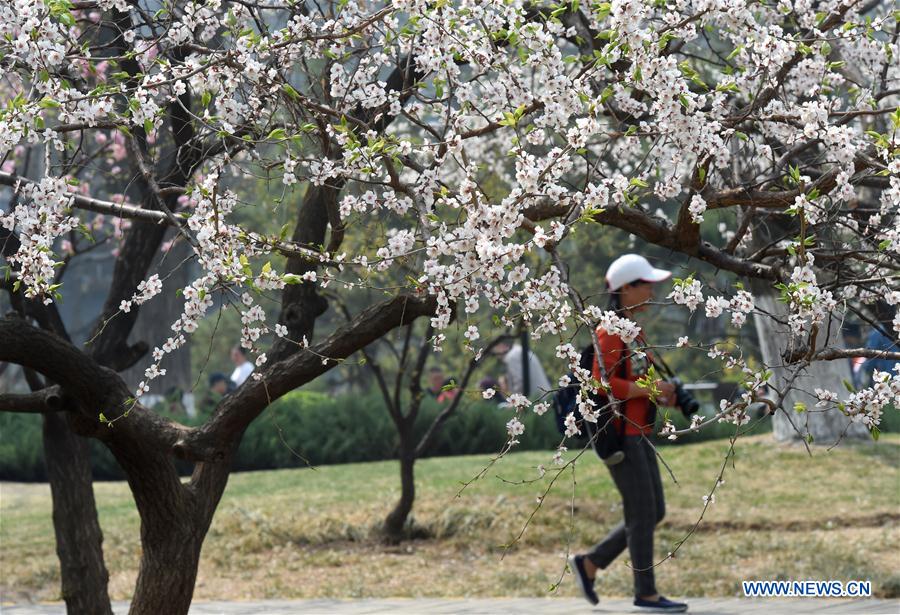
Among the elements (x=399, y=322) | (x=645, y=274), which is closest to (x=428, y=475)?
(x=645, y=274)

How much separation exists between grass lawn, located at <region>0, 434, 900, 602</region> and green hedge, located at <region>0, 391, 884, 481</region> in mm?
2191

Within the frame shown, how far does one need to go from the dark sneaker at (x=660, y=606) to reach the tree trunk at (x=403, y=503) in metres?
4.05

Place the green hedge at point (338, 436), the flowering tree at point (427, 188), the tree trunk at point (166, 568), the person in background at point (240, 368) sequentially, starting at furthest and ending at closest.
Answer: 1. the green hedge at point (338, 436)
2. the person in background at point (240, 368)
3. the tree trunk at point (166, 568)
4. the flowering tree at point (427, 188)

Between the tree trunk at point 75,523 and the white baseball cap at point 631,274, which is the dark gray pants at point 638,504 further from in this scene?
the tree trunk at point 75,523

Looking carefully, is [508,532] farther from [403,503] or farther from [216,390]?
[216,390]

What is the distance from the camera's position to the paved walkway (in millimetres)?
7539

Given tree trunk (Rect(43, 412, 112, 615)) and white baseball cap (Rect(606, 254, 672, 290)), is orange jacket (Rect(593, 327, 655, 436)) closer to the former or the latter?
white baseball cap (Rect(606, 254, 672, 290))

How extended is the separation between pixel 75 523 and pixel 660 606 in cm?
347

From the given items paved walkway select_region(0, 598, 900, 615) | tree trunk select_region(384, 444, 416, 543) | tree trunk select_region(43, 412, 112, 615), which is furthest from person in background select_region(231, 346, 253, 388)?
tree trunk select_region(43, 412, 112, 615)

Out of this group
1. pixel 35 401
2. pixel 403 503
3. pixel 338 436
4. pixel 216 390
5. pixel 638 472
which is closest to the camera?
pixel 35 401

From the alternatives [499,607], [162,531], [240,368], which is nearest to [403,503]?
[499,607]

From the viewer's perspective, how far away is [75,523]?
24.6ft

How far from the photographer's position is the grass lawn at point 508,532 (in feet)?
31.2

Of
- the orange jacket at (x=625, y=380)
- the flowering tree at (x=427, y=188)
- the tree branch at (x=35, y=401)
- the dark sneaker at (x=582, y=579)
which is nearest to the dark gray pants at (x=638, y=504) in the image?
the orange jacket at (x=625, y=380)
